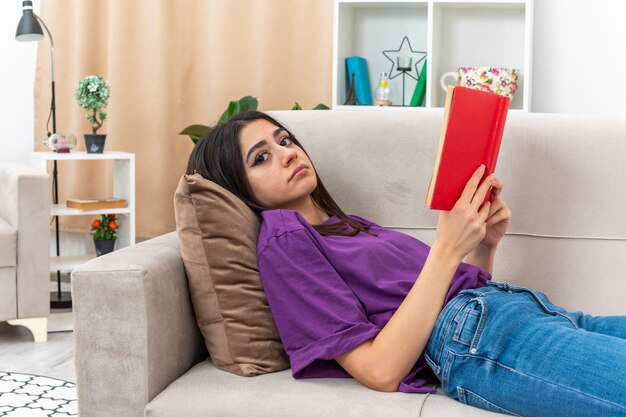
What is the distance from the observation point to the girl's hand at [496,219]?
5.53 feet

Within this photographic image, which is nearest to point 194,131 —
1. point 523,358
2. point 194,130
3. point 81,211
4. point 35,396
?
point 194,130

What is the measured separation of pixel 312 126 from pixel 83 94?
1.82 meters

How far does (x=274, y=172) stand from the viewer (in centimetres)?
164

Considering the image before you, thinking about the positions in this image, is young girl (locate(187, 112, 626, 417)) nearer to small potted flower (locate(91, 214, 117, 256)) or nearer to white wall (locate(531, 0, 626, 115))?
white wall (locate(531, 0, 626, 115))

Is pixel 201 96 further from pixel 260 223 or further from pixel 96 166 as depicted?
pixel 260 223

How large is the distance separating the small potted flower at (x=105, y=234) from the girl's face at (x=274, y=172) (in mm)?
2002

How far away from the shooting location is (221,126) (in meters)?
1.72

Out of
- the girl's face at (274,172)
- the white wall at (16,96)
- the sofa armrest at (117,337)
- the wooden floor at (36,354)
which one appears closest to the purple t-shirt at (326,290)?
the girl's face at (274,172)

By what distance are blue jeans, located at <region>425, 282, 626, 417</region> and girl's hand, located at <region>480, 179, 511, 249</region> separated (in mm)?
251

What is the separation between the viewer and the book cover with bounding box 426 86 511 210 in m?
1.40

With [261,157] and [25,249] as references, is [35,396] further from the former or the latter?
[261,157]

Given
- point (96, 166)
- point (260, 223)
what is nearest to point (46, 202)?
point (96, 166)

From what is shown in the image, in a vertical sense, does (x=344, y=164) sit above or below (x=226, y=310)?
above

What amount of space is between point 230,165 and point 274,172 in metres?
0.09
